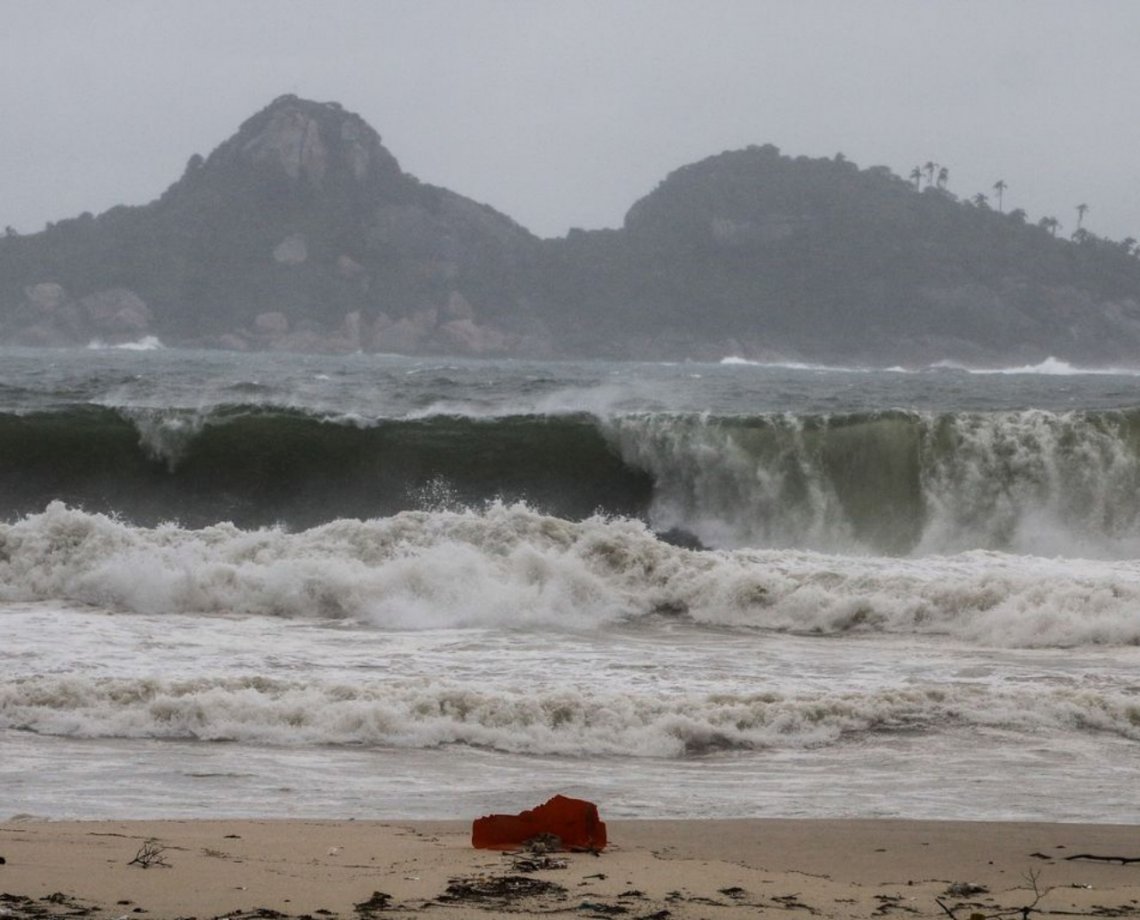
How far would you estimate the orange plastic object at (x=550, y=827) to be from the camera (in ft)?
18.8

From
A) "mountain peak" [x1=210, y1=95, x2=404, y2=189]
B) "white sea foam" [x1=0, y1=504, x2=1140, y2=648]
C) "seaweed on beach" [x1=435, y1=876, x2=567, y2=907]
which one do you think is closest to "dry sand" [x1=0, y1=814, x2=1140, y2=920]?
"seaweed on beach" [x1=435, y1=876, x2=567, y2=907]

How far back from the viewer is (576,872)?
5.28m

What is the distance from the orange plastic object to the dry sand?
4.0 inches

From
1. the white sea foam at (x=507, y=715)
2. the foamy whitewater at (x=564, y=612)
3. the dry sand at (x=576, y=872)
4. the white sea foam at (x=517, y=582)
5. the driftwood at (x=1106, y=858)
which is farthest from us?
the white sea foam at (x=517, y=582)

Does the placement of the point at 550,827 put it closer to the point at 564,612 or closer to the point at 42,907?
the point at 42,907

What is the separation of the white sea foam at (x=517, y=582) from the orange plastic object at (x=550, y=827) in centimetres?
648

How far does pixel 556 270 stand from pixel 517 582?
141315 mm

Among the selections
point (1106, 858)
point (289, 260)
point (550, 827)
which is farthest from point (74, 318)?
point (1106, 858)

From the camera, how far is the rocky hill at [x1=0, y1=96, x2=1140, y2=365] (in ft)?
446

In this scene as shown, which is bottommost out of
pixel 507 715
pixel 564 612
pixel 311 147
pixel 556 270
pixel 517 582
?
pixel 507 715

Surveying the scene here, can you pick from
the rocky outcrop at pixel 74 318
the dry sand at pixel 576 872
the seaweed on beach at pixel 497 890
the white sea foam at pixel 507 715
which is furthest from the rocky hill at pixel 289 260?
the seaweed on beach at pixel 497 890

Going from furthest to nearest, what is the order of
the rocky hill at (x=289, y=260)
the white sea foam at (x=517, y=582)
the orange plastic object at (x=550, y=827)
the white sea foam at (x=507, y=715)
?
the rocky hill at (x=289, y=260) < the white sea foam at (x=517, y=582) < the white sea foam at (x=507, y=715) < the orange plastic object at (x=550, y=827)

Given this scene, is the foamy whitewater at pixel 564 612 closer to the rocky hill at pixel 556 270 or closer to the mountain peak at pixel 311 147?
the rocky hill at pixel 556 270

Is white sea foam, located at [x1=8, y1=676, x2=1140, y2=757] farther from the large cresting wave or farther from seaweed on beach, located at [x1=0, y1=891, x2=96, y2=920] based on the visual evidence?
the large cresting wave
